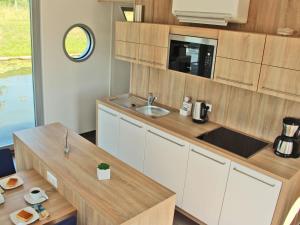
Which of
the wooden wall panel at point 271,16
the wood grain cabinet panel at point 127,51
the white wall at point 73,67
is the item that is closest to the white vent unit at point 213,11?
the wooden wall panel at point 271,16

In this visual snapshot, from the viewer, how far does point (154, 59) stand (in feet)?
11.0

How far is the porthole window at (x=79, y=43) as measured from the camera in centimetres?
428

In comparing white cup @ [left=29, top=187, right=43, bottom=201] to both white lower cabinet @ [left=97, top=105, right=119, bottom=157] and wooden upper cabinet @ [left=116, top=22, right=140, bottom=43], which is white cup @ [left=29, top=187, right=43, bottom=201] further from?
wooden upper cabinet @ [left=116, top=22, right=140, bottom=43]

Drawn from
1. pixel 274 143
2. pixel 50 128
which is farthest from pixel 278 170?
pixel 50 128

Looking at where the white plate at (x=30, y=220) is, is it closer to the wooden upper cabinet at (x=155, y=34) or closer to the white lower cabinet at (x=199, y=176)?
the white lower cabinet at (x=199, y=176)

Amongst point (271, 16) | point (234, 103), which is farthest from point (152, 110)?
point (271, 16)

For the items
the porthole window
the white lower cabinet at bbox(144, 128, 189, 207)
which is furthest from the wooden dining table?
the porthole window

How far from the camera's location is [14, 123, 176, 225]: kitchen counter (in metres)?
1.77

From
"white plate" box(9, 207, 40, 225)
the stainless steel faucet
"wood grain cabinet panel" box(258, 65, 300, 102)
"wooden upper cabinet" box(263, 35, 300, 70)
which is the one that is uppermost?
"wooden upper cabinet" box(263, 35, 300, 70)

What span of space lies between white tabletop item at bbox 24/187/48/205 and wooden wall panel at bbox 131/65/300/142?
1863 millimetres

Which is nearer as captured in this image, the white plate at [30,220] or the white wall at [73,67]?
the white plate at [30,220]

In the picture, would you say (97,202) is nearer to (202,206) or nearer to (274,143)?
(202,206)

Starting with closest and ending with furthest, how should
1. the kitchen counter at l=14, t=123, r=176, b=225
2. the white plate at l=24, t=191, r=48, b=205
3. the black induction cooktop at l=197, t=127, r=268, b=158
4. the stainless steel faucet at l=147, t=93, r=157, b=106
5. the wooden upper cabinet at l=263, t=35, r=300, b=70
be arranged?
the kitchen counter at l=14, t=123, r=176, b=225, the white plate at l=24, t=191, r=48, b=205, the wooden upper cabinet at l=263, t=35, r=300, b=70, the black induction cooktop at l=197, t=127, r=268, b=158, the stainless steel faucet at l=147, t=93, r=157, b=106

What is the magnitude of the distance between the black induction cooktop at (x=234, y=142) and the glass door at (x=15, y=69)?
105 inches
